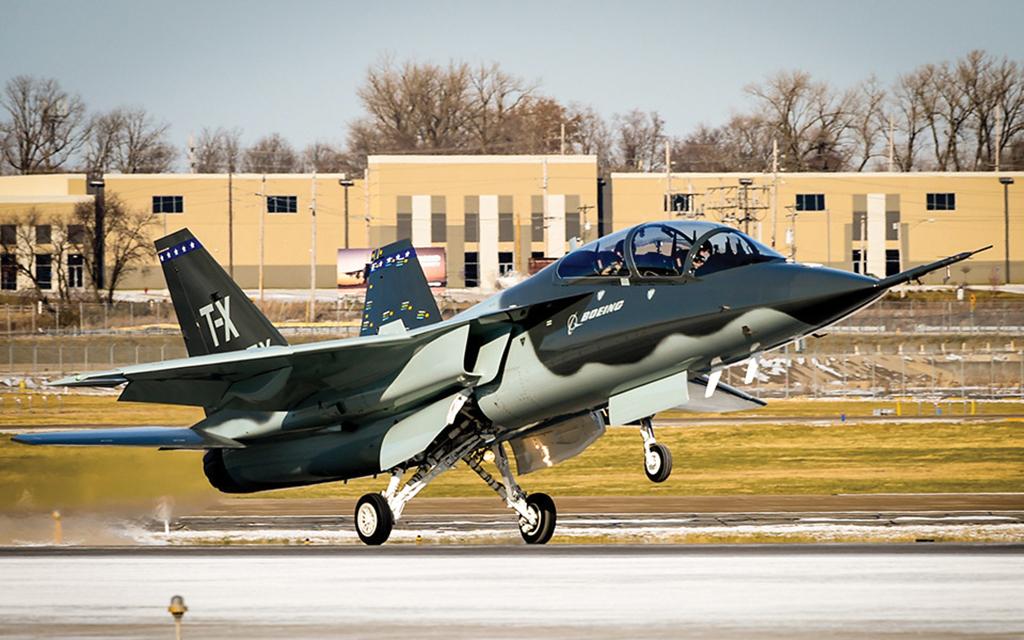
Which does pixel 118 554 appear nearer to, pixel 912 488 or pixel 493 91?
pixel 912 488

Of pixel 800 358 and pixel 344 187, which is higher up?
pixel 344 187

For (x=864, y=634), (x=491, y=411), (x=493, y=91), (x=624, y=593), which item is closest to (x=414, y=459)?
(x=491, y=411)

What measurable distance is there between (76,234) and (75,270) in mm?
3751

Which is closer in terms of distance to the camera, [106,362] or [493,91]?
[106,362]

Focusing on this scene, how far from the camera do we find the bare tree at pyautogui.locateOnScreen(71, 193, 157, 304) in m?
95.0

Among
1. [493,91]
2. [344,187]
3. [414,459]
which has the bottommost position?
[414,459]

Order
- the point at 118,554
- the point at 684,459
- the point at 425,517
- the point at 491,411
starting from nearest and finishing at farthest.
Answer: the point at 491,411, the point at 118,554, the point at 425,517, the point at 684,459

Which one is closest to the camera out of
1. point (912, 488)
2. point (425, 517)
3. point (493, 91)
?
point (425, 517)

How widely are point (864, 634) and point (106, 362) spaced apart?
179ft

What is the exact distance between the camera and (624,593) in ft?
69.1

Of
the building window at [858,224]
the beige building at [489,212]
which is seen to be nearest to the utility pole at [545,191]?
the beige building at [489,212]

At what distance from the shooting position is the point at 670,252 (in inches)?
796

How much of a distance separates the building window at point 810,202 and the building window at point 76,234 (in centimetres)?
4980

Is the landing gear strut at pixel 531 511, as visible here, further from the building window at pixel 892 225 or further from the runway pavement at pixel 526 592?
the building window at pixel 892 225
